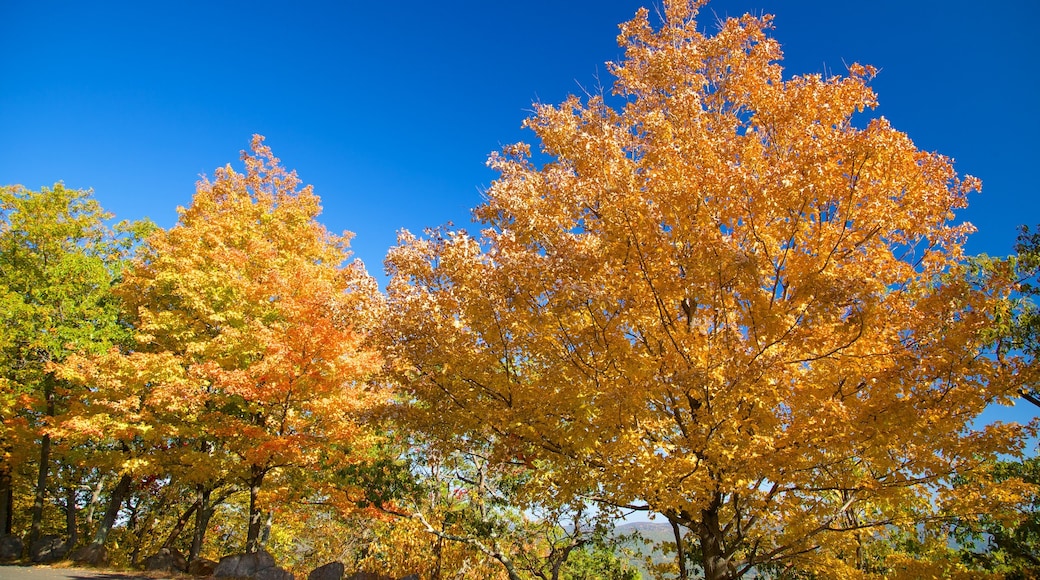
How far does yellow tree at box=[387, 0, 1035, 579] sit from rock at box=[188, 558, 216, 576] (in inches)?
457

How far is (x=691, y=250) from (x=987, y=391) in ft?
8.98

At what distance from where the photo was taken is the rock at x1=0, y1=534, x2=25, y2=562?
15.0 meters

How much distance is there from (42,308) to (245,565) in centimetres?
961

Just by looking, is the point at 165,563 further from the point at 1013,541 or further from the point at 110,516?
the point at 1013,541

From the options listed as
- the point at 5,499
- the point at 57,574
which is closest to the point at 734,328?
the point at 57,574

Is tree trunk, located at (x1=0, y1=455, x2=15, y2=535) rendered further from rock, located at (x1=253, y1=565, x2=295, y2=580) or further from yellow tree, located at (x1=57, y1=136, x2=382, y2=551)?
rock, located at (x1=253, y1=565, x2=295, y2=580)

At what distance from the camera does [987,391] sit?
4.35 metres

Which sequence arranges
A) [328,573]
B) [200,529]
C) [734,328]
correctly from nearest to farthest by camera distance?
[734,328]
[328,573]
[200,529]

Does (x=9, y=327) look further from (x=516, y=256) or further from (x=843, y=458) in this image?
(x=843, y=458)

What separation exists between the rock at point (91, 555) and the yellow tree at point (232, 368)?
3416mm

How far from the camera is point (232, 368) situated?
12383 millimetres

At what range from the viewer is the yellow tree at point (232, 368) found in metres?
10.6

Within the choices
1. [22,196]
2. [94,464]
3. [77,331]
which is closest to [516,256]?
[94,464]

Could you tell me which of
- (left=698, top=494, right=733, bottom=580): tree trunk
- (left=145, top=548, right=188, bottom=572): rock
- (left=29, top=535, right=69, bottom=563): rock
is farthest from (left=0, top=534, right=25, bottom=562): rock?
(left=698, top=494, right=733, bottom=580): tree trunk
